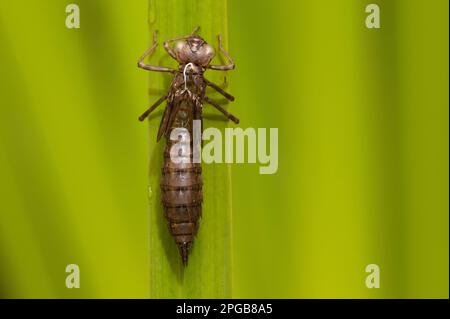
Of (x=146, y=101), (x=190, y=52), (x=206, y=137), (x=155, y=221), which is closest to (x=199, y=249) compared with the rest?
(x=155, y=221)

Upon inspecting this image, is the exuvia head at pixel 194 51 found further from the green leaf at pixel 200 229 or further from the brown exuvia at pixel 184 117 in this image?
the green leaf at pixel 200 229

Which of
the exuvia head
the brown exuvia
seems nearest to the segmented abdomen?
the brown exuvia

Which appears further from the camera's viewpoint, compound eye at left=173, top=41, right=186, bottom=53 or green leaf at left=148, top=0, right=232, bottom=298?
compound eye at left=173, top=41, right=186, bottom=53

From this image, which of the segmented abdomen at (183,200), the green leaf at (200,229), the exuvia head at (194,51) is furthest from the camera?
the exuvia head at (194,51)

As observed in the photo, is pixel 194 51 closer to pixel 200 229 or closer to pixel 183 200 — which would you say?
pixel 183 200

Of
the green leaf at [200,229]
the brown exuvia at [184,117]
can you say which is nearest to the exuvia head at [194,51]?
the brown exuvia at [184,117]

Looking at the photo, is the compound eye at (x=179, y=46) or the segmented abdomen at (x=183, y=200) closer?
the segmented abdomen at (x=183, y=200)

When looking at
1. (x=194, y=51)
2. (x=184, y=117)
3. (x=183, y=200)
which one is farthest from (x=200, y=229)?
(x=194, y=51)

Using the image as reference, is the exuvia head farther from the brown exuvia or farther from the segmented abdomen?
the segmented abdomen
